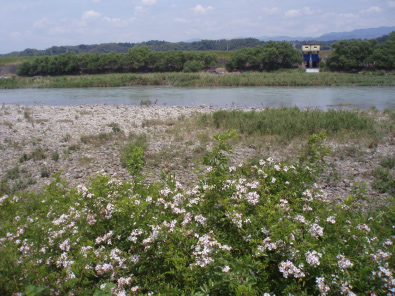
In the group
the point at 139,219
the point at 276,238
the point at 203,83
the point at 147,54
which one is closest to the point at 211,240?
the point at 276,238

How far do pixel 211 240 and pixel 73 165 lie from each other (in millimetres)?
7086

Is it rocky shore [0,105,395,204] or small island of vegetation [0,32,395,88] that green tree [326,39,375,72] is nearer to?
small island of vegetation [0,32,395,88]

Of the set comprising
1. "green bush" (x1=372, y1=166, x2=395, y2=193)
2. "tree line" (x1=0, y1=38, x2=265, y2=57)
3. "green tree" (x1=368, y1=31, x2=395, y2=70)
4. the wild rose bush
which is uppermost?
"tree line" (x1=0, y1=38, x2=265, y2=57)

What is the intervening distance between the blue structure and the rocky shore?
183 ft

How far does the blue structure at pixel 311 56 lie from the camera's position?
61906 millimetres

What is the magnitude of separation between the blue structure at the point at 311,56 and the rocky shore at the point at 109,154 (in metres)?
55.7

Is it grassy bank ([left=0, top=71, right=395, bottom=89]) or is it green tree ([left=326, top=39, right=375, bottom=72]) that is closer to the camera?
grassy bank ([left=0, top=71, right=395, bottom=89])

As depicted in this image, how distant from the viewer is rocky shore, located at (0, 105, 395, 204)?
745 centimetres

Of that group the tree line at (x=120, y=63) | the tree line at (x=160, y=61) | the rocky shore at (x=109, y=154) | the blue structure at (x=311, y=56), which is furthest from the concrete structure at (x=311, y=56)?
the rocky shore at (x=109, y=154)

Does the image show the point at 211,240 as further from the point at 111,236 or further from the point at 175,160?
the point at 175,160

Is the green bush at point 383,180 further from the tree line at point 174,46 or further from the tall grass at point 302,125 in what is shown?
the tree line at point 174,46

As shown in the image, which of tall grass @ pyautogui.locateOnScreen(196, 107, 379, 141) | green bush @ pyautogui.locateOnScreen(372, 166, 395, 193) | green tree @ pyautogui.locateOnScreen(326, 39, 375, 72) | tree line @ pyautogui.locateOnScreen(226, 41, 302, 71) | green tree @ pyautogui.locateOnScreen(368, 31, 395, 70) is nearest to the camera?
green bush @ pyautogui.locateOnScreen(372, 166, 395, 193)

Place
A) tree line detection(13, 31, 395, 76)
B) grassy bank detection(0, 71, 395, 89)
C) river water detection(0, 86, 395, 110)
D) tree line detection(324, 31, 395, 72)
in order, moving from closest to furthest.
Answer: river water detection(0, 86, 395, 110), grassy bank detection(0, 71, 395, 89), tree line detection(324, 31, 395, 72), tree line detection(13, 31, 395, 76)

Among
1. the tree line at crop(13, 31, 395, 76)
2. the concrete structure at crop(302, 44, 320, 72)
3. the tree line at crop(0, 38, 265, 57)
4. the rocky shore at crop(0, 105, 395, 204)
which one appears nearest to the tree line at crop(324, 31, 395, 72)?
the tree line at crop(13, 31, 395, 76)
